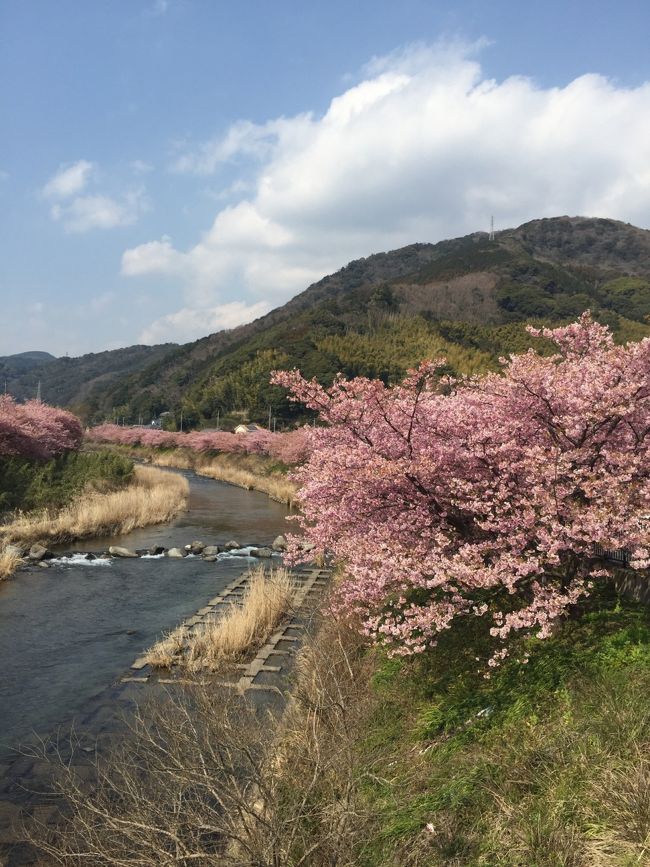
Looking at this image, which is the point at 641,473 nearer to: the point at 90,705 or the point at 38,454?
the point at 90,705

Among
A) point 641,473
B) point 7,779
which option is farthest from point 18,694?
point 641,473

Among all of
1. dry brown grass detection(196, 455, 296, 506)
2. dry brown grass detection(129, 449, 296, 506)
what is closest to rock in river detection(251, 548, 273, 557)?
dry brown grass detection(129, 449, 296, 506)

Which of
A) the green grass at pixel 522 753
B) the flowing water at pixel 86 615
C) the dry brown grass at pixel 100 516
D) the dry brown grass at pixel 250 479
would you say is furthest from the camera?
the dry brown grass at pixel 250 479

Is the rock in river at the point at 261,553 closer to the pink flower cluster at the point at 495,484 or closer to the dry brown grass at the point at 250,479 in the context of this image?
the dry brown grass at the point at 250,479

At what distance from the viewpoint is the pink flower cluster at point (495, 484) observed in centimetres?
680

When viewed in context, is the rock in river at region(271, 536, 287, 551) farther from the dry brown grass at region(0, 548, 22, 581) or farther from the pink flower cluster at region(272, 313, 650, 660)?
the pink flower cluster at region(272, 313, 650, 660)

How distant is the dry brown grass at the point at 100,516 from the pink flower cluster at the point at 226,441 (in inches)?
332

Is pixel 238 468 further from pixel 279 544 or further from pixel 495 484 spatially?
pixel 495 484

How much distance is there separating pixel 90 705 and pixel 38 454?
22.8 m

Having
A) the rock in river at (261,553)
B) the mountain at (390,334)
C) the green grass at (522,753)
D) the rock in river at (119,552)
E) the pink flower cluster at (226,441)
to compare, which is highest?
the mountain at (390,334)

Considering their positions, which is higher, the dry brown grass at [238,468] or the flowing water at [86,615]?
the dry brown grass at [238,468]

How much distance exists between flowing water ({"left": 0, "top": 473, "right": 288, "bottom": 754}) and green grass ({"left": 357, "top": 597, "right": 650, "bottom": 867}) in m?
5.76

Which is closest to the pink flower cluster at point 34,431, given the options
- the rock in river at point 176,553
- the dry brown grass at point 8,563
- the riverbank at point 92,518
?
the riverbank at point 92,518

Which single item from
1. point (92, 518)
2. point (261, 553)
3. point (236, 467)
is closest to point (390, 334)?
point (236, 467)
